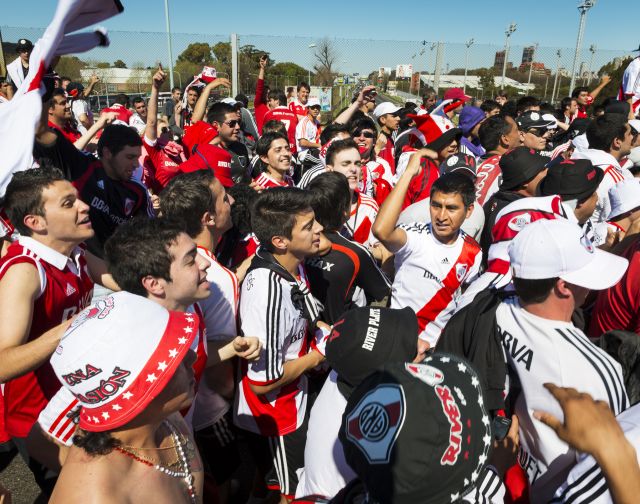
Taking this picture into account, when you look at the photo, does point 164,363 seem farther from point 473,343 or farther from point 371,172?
point 371,172

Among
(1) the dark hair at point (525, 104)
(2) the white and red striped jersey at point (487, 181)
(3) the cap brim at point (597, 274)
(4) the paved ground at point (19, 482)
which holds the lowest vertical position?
(4) the paved ground at point (19, 482)

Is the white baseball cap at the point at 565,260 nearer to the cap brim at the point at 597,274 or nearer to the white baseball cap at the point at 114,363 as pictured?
the cap brim at the point at 597,274

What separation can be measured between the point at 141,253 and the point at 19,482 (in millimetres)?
2167

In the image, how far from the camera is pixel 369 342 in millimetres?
1524

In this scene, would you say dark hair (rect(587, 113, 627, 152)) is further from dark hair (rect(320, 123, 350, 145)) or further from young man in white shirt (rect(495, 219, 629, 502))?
young man in white shirt (rect(495, 219, 629, 502))

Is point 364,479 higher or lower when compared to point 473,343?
higher

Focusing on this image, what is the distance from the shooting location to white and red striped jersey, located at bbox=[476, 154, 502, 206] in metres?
4.75

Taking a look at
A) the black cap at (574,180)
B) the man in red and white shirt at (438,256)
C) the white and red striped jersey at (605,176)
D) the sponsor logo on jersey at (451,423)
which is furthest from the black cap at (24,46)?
the sponsor logo on jersey at (451,423)

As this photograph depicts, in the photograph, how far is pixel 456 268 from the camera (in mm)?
3219

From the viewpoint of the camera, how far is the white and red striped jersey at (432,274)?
10.5 ft

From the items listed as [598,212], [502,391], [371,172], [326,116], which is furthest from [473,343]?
[326,116]

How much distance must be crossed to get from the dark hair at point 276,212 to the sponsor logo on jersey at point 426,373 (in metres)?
1.44

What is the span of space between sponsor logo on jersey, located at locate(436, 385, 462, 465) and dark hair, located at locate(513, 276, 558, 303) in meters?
0.85

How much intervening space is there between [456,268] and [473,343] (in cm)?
133
